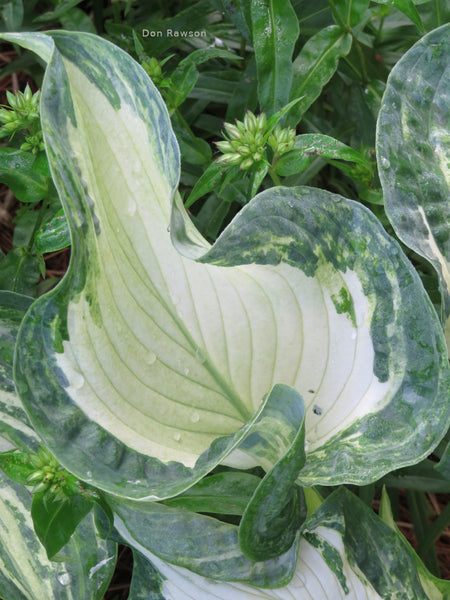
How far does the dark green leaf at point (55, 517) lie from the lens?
66 centimetres

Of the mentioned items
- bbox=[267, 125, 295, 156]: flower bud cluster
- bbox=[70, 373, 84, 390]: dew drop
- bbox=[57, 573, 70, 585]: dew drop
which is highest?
bbox=[267, 125, 295, 156]: flower bud cluster

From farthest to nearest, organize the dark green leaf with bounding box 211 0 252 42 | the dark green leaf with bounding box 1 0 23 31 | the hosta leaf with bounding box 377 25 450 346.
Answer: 1. the dark green leaf with bounding box 1 0 23 31
2. the dark green leaf with bounding box 211 0 252 42
3. the hosta leaf with bounding box 377 25 450 346

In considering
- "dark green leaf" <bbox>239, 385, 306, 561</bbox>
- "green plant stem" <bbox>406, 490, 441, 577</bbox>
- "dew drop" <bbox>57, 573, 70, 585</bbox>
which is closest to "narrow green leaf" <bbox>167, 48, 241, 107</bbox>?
"dark green leaf" <bbox>239, 385, 306, 561</bbox>

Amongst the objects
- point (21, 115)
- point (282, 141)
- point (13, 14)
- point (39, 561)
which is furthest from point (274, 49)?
point (39, 561)

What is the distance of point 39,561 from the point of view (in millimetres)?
801

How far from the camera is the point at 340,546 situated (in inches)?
27.5

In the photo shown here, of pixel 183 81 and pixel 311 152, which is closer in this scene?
pixel 311 152

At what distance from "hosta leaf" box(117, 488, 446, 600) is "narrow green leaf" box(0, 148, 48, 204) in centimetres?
38

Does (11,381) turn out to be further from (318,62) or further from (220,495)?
(318,62)

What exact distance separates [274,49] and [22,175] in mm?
319

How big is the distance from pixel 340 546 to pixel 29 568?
1.12 feet

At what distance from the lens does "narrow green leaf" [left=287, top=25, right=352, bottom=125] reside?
0.87 meters

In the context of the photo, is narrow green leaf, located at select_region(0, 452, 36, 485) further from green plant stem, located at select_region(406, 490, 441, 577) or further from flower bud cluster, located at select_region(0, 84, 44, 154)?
green plant stem, located at select_region(406, 490, 441, 577)

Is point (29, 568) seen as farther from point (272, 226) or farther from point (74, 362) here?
point (272, 226)
